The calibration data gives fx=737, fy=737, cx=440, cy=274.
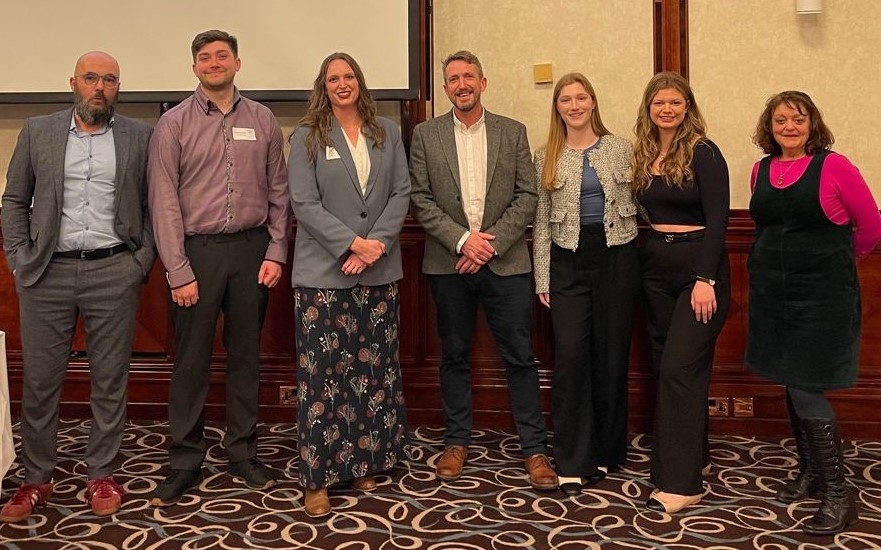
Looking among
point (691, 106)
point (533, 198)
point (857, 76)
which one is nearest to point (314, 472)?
point (533, 198)

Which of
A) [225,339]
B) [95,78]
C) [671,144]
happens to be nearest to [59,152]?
[95,78]

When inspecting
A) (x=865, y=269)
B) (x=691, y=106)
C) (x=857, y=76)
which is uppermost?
(x=857, y=76)

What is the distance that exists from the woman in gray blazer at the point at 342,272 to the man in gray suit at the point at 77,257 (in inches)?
25.5

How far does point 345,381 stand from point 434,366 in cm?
100

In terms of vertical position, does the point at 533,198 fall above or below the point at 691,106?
below

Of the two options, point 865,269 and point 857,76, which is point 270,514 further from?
point 857,76

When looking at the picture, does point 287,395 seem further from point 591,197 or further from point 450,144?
point 591,197

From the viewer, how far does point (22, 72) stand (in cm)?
380

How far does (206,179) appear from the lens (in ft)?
9.34

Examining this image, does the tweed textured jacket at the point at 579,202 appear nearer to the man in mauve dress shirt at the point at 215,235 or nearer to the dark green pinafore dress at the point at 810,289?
the dark green pinafore dress at the point at 810,289

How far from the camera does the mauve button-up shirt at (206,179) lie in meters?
2.78

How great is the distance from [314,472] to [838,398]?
8.21ft

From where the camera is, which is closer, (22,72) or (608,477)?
(608,477)

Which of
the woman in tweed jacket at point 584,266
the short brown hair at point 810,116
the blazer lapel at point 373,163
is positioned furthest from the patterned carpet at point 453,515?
the short brown hair at point 810,116
